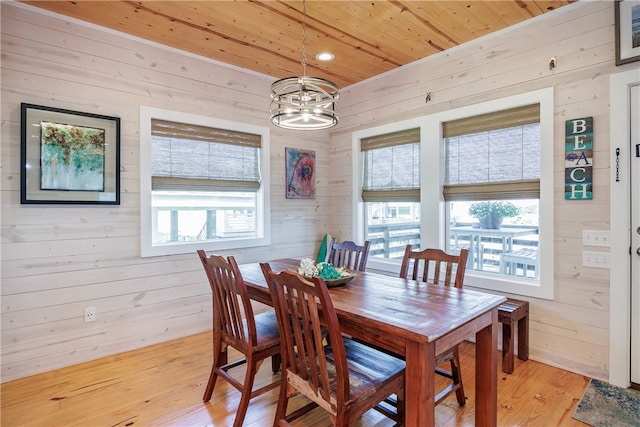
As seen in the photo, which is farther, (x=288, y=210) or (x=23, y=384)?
(x=288, y=210)

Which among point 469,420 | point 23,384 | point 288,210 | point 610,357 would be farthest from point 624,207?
point 23,384

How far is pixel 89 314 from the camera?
110 inches

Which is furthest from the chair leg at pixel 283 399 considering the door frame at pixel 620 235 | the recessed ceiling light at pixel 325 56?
the recessed ceiling light at pixel 325 56

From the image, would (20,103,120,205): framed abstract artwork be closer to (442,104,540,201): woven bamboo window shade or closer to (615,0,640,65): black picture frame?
(442,104,540,201): woven bamboo window shade

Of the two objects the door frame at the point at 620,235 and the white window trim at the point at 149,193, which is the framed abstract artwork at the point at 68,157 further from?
the door frame at the point at 620,235

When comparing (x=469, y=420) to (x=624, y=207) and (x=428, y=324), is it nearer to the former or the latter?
(x=428, y=324)

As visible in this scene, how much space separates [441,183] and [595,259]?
1.35 m

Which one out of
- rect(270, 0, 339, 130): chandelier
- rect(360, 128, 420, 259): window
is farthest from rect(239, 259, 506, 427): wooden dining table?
rect(360, 128, 420, 259): window

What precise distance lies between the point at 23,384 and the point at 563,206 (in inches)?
166

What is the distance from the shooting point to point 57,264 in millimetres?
2664

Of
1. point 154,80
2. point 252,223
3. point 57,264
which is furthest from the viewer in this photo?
point 252,223

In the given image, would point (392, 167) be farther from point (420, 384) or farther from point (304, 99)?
point (420, 384)

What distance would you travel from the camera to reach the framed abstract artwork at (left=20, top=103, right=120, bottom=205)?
99.4 inches

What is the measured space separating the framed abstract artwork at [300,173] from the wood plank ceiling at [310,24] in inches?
43.8
